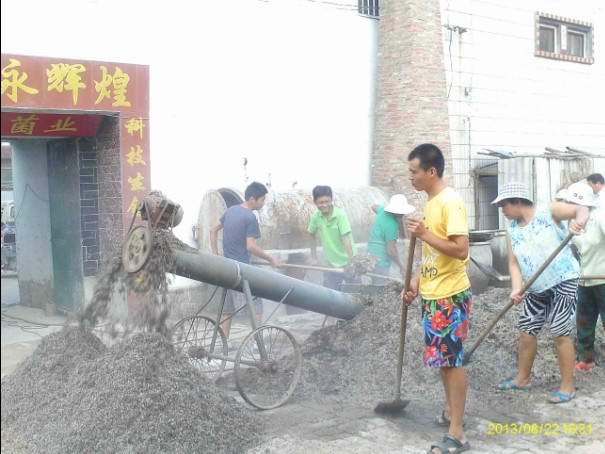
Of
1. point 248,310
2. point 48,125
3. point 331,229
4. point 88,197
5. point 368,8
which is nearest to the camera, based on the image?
point 248,310

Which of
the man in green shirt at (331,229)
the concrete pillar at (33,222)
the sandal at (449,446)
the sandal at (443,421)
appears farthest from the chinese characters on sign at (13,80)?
the sandal at (449,446)

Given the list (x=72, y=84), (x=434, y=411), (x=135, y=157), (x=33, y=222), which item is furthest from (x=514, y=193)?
(x=33, y=222)

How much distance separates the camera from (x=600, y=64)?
50.4ft

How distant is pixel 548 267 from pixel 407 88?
6605 mm

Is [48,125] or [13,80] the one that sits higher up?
[13,80]

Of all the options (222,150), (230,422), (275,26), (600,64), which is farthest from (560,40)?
(230,422)

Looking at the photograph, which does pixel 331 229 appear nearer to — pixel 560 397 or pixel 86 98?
pixel 560 397

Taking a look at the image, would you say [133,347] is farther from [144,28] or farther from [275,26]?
[275,26]

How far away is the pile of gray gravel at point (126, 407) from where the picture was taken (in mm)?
4181

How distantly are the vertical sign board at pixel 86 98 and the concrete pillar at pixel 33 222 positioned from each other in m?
1.68

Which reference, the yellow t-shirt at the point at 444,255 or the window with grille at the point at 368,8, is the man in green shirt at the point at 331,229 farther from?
the window with grille at the point at 368,8

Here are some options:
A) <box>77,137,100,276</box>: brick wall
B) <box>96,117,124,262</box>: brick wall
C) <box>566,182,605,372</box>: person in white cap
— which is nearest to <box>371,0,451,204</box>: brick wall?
<box>96,117,124,262</box>: brick wall

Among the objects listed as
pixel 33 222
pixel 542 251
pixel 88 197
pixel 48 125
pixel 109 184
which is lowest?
pixel 542 251

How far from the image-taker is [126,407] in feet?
14.0
